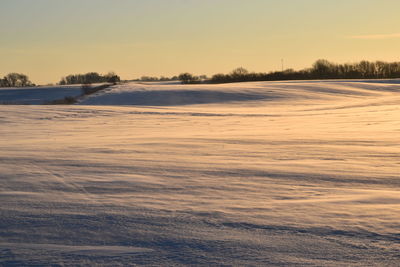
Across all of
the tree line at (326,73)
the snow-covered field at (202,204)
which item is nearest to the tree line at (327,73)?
the tree line at (326,73)

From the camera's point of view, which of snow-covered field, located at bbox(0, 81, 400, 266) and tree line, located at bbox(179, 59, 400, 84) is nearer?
snow-covered field, located at bbox(0, 81, 400, 266)

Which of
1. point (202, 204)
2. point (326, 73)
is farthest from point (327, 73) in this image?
point (202, 204)

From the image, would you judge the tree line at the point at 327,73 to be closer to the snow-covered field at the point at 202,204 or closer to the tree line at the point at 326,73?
the tree line at the point at 326,73

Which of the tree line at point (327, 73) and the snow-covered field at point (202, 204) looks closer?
the snow-covered field at point (202, 204)

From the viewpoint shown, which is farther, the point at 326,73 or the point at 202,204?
the point at 326,73

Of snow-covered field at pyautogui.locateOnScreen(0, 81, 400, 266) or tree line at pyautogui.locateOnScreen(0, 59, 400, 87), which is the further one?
tree line at pyautogui.locateOnScreen(0, 59, 400, 87)

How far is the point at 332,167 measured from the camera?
5.30m

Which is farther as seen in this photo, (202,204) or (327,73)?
(327,73)

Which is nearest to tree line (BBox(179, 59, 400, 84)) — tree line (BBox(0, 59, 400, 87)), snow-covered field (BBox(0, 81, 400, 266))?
tree line (BBox(0, 59, 400, 87))

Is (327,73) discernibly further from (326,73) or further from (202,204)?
(202,204)

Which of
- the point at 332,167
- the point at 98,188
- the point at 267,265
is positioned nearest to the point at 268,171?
the point at 332,167

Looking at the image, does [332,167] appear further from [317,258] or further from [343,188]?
[317,258]

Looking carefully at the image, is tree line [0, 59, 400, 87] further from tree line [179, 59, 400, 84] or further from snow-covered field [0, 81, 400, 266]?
snow-covered field [0, 81, 400, 266]

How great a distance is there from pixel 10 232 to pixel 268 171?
8.49ft
